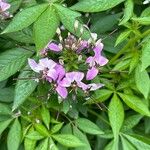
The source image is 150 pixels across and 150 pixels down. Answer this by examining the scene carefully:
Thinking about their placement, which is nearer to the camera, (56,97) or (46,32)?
(46,32)

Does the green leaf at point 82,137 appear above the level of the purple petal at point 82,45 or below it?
below

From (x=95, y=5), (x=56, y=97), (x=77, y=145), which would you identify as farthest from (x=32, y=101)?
(x=95, y=5)

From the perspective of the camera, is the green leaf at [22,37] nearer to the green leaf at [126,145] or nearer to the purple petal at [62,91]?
the purple petal at [62,91]

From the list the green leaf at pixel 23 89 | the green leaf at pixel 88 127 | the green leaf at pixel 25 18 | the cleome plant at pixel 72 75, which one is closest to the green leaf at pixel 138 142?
the cleome plant at pixel 72 75

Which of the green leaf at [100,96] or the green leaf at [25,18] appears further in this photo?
the green leaf at [100,96]

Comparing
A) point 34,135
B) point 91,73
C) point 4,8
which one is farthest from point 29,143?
point 4,8

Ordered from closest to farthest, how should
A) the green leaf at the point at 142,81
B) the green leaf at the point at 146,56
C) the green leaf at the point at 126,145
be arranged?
the green leaf at the point at 146,56
the green leaf at the point at 142,81
the green leaf at the point at 126,145

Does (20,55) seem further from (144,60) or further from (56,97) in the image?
(144,60)
